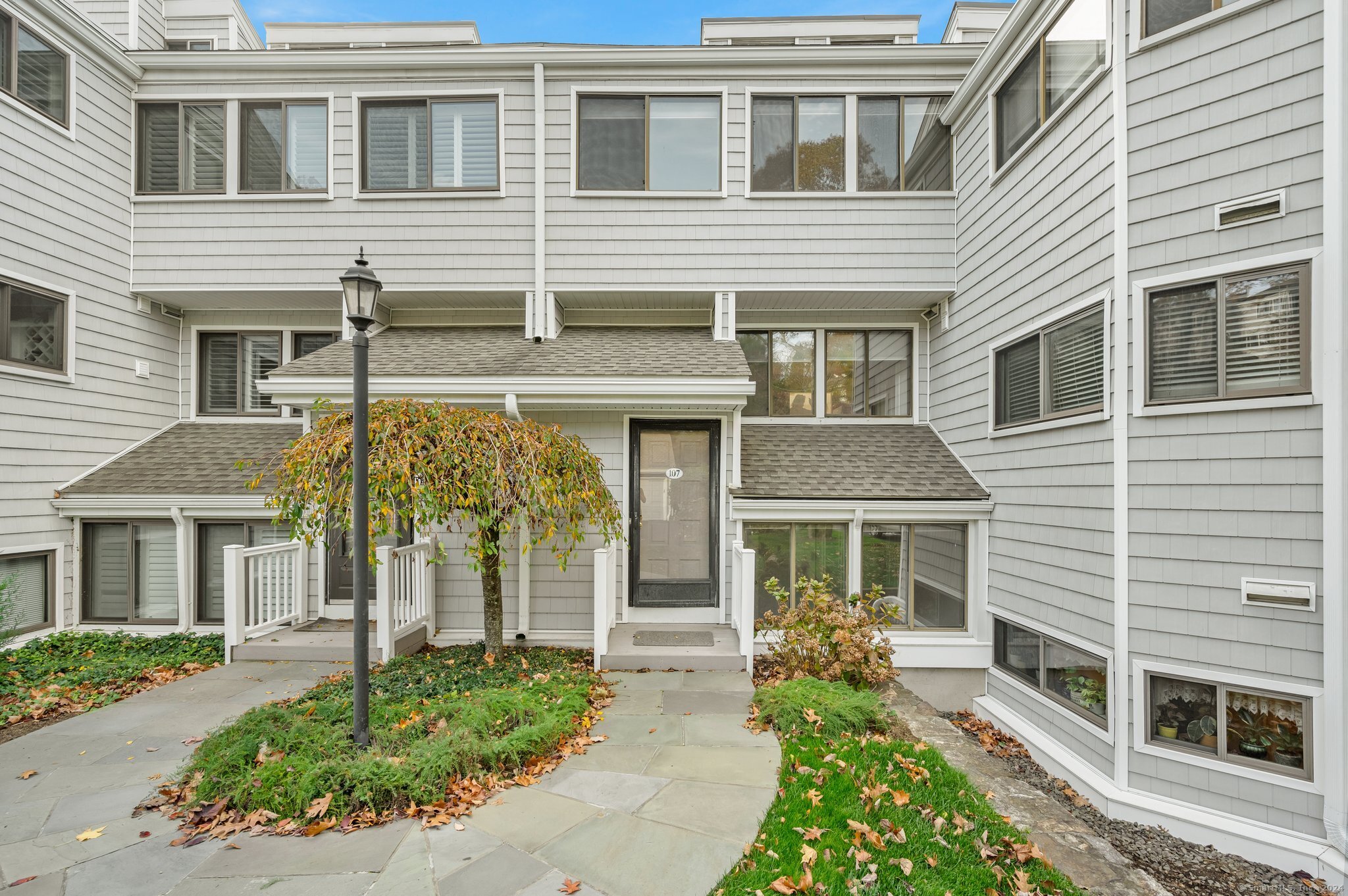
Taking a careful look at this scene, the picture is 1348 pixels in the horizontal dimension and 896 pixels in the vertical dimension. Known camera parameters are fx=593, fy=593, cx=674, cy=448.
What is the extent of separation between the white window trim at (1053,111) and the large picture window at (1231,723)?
4.57 metres

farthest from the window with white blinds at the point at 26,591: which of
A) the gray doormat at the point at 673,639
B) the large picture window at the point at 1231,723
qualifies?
the large picture window at the point at 1231,723

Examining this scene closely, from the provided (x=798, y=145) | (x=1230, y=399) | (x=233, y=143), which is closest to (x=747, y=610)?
(x=1230, y=399)

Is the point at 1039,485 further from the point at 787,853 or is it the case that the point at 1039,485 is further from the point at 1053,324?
the point at 787,853

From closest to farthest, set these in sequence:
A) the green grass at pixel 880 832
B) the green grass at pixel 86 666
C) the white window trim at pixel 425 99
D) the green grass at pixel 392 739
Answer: the green grass at pixel 880 832
the green grass at pixel 392 739
the green grass at pixel 86 666
the white window trim at pixel 425 99

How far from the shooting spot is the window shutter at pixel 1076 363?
4738mm

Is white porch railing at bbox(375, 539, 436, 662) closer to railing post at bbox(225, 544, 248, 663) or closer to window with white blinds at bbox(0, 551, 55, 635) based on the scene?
railing post at bbox(225, 544, 248, 663)

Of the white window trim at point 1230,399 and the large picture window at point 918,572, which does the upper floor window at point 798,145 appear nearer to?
the white window trim at point 1230,399

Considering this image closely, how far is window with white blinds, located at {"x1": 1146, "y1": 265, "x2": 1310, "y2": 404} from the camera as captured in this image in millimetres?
3758

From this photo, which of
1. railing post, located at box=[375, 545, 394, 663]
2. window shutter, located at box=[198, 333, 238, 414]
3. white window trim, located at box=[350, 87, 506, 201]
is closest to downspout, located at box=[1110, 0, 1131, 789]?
white window trim, located at box=[350, 87, 506, 201]

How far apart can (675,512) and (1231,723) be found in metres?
4.82

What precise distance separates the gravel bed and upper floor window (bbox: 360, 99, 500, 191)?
8.40 meters

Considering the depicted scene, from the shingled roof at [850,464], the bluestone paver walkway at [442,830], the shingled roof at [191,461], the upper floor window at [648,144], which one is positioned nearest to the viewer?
the bluestone paver walkway at [442,830]

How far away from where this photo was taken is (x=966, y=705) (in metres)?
6.46

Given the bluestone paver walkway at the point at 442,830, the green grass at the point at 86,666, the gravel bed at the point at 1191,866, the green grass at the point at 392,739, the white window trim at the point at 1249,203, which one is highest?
the white window trim at the point at 1249,203
